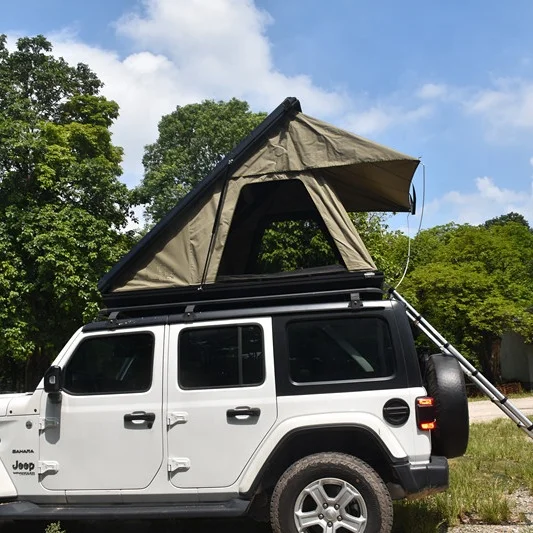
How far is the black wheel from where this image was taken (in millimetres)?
4164

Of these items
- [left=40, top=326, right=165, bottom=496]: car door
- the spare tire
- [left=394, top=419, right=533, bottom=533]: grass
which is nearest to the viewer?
the spare tire

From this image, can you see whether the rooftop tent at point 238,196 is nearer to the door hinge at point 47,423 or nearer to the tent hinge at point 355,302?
the tent hinge at point 355,302

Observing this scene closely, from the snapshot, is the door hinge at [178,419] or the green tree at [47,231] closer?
the door hinge at [178,419]

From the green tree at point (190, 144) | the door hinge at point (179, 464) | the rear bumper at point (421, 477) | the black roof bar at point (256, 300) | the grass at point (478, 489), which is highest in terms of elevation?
the green tree at point (190, 144)

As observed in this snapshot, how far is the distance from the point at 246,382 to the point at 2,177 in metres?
15.1

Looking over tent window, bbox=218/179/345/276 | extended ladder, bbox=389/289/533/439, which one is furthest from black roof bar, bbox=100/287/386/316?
tent window, bbox=218/179/345/276

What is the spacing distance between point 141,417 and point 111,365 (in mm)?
550

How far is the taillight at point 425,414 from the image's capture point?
4270 mm

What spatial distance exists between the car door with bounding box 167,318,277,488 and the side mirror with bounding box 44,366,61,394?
0.87 meters

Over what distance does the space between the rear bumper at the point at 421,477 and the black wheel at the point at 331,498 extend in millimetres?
154

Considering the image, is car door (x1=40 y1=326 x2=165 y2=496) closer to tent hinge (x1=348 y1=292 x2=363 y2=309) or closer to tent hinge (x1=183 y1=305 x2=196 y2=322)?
tent hinge (x1=183 y1=305 x2=196 y2=322)

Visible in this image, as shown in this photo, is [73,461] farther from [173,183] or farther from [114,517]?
[173,183]

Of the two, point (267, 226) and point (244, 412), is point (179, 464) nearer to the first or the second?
point (244, 412)

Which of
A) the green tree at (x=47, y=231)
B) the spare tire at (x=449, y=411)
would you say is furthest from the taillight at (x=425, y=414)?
the green tree at (x=47, y=231)
